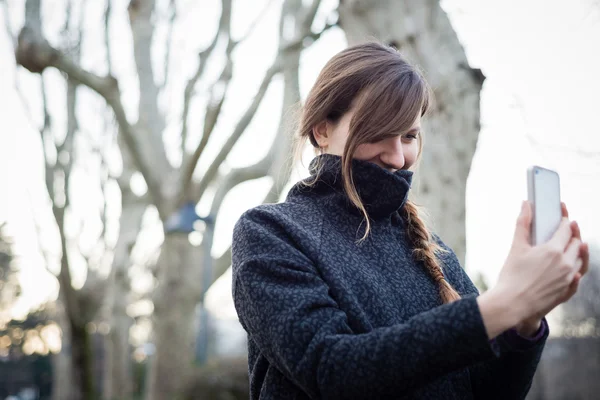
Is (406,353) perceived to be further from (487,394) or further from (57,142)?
(57,142)

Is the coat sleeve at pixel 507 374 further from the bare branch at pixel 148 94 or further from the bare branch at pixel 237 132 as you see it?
the bare branch at pixel 148 94

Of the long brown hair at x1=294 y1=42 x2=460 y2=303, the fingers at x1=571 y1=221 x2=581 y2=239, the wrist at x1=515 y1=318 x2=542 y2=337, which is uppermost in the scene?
the long brown hair at x1=294 y1=42 x2=460 y2=303

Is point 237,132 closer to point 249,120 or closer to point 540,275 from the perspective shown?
point 249,120

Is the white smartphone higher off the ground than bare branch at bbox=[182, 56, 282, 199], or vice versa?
the white smartphone

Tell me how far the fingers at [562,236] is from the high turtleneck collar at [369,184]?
0.42m

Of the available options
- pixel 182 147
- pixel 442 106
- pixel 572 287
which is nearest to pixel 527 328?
pixel 572 287

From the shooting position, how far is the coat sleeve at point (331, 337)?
1096 mm

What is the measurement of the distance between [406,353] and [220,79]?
5466 mm

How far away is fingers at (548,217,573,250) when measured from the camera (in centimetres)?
108

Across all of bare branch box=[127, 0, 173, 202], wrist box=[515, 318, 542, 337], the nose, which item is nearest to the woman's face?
the nose

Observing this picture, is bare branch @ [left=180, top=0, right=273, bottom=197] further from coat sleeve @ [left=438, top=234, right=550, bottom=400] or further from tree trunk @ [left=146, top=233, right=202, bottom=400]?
coat sleeve @ [left=438, top=234, right=550, bottom=400]

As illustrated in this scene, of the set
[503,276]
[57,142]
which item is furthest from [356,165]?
[57,142]

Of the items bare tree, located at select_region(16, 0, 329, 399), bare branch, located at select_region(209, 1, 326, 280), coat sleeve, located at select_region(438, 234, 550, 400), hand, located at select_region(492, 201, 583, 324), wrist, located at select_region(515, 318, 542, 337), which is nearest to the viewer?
hand, located at select_region(492, 201, 583, 324)

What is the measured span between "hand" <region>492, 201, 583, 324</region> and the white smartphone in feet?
0.09
